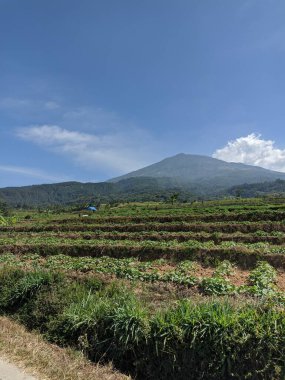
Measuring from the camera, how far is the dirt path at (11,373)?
5402mm

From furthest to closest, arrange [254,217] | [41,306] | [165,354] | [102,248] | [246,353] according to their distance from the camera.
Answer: [254,217] < [102,248] < [41,306] < [165,354] < [246,353]

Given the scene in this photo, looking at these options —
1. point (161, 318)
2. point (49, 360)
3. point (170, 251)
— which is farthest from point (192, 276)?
point (170, 251)

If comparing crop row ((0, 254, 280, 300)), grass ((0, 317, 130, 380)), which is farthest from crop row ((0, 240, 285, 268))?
grass ((0, 317, 130, 380))

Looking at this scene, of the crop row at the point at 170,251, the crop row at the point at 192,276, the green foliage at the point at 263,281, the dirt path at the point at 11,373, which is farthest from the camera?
the crop row at the point at 170,251

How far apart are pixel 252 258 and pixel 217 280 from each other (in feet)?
22.3

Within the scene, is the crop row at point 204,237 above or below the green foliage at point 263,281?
below

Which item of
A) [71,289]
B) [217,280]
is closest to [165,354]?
[71,289]

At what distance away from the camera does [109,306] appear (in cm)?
766

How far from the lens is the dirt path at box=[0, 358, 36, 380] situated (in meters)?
5.40

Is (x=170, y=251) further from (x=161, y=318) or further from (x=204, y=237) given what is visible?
(x=161, y=318)

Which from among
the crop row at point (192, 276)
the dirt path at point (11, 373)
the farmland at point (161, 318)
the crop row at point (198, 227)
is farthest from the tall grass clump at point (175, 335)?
the crop row at point (198, 227)

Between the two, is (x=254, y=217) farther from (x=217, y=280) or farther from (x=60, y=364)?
(x=60, y=364)

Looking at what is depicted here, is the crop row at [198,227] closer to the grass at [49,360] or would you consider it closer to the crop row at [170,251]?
the crop row at [170,251]

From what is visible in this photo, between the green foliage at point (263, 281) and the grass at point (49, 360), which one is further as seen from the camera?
the green foliage at point (263, 281)
